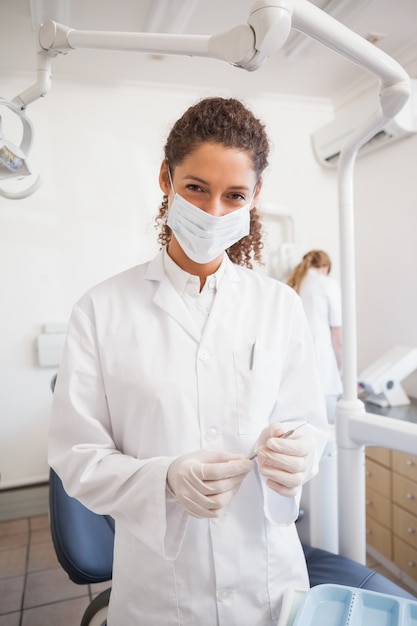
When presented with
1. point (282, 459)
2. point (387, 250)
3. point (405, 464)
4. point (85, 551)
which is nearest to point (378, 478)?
point (405, 464)

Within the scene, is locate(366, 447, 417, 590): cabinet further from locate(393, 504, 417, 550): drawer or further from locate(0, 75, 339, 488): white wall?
locate(0, 75, 339, 488): white wall

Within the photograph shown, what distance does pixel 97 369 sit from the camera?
2.73ft

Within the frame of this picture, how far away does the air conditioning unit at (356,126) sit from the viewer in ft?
8.40

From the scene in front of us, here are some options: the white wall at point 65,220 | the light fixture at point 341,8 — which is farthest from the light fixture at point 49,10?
the light fixture at point 341,8

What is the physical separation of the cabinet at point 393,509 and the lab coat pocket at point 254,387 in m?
1.60

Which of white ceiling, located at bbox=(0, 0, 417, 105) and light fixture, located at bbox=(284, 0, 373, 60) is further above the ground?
white ceiling, located at bbox=(0, 0, 417, 105)

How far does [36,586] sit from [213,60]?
2.90 m

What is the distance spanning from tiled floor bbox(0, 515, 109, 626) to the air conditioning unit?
2.70 metres

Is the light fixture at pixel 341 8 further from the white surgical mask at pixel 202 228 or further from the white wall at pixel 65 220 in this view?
the white surgical mask at pixel 202 228

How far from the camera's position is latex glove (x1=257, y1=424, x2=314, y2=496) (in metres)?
0.75

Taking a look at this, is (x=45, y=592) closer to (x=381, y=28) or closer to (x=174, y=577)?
(x=174, y=577)

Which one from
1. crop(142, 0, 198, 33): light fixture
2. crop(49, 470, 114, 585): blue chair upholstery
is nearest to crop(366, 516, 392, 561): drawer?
crop(49, 470, 114, 585): blue chair upholstery

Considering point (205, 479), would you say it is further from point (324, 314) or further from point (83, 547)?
point (324, 314)

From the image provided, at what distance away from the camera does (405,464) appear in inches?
85.4
